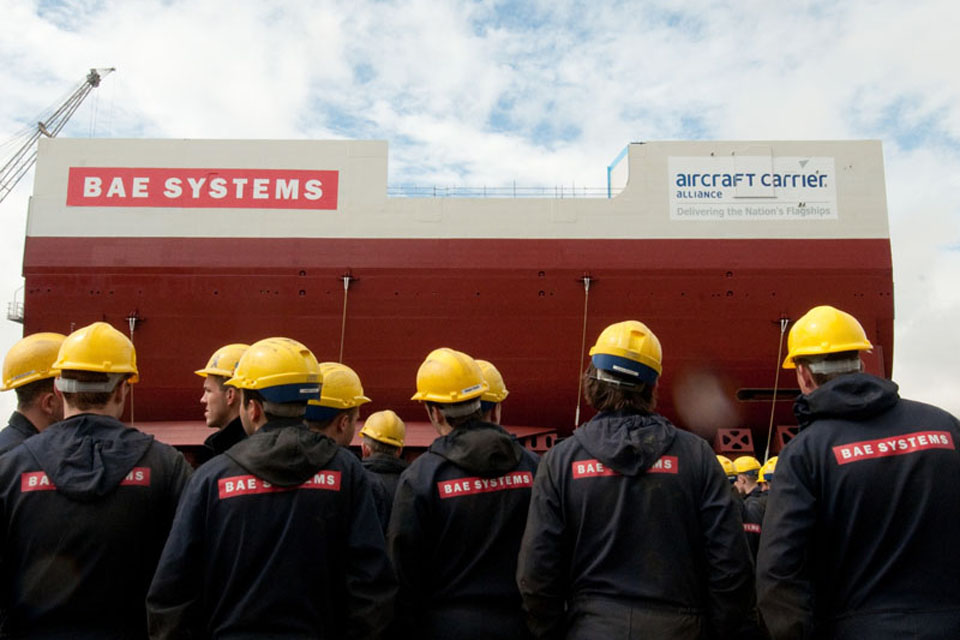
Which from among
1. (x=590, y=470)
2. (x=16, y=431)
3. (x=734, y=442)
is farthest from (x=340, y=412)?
(x=734, y=442)

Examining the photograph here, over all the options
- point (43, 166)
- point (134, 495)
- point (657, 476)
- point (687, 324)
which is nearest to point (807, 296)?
point (687, 324)

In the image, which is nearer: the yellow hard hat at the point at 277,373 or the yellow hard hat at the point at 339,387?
the yellow hard hat at the point at 277,373

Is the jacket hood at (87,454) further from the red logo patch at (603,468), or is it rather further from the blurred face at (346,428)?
the red logo patch at (603,468)

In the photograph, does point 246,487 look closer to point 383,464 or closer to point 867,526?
point 383,464

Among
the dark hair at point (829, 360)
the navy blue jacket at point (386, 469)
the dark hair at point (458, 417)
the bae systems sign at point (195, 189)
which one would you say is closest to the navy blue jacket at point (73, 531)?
the dark hair at point (458, 417)

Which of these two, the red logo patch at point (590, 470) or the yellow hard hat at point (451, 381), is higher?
the yellow hard hat at point (451, 381)

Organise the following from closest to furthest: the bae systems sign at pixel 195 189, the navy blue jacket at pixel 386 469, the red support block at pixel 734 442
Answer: the navy blue jacket at pixel 386 469 → the bae systems sign at pixel 195 189 → the red support block at pixel 734 442

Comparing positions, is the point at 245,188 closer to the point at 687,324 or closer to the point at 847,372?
the point at 687,324

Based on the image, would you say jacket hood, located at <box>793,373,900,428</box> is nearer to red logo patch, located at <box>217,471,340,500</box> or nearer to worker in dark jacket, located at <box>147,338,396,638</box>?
worker in dark jacket, located at <box>147,338,396,638</box>

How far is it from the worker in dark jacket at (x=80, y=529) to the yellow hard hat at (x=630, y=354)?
5.99 feet

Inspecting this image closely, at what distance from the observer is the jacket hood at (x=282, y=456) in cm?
255

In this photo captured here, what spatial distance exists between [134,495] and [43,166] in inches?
414

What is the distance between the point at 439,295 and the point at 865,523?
878 centimetres

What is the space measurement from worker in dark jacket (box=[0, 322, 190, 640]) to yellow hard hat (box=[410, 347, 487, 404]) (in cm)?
117
